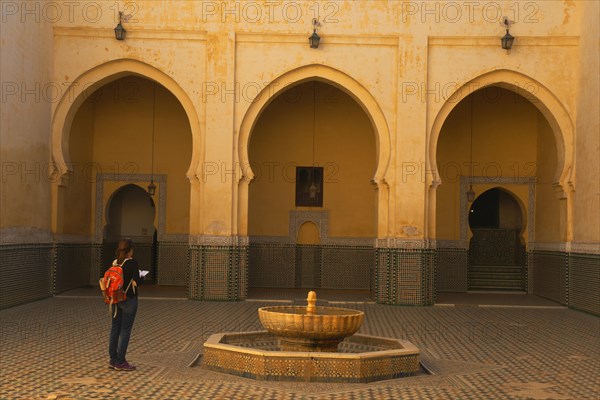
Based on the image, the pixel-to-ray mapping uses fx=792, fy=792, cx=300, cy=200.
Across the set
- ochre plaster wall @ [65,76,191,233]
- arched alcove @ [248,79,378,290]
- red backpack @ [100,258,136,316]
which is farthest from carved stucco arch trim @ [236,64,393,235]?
red backpack @ [100,258,136,316]

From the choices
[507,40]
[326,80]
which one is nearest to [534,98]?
[507,40]

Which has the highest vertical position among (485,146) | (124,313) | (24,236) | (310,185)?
(485,146)

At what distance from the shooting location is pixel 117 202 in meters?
13.1

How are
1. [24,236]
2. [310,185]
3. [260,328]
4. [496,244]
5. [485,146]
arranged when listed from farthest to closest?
1. [496,244]
2. [310,185]
3. [485,146]
4. [24,236]
5. [260,328]

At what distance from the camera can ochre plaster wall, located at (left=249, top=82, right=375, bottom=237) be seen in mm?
12820

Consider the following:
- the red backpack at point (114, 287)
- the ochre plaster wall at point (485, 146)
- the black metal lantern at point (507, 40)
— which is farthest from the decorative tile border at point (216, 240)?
the red backpack at point (114, 287)

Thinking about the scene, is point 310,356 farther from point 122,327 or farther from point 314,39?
point 314,39

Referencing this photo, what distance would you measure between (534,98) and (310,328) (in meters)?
6.45

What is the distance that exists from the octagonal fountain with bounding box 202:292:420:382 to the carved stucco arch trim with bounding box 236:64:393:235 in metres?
4.62

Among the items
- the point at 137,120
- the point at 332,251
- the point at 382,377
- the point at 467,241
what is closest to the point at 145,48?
the point at 137,120

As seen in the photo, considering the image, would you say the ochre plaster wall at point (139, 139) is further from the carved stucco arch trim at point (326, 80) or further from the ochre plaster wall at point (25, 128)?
the carved stucco arch trim at point (326, 80)

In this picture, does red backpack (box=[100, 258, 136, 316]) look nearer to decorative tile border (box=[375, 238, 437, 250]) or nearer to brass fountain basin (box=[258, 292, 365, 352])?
brass fountain basin (box=[258, 292, 365, 352])

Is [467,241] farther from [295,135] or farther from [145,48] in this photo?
[145,48]

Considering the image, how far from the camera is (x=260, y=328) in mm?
7973
